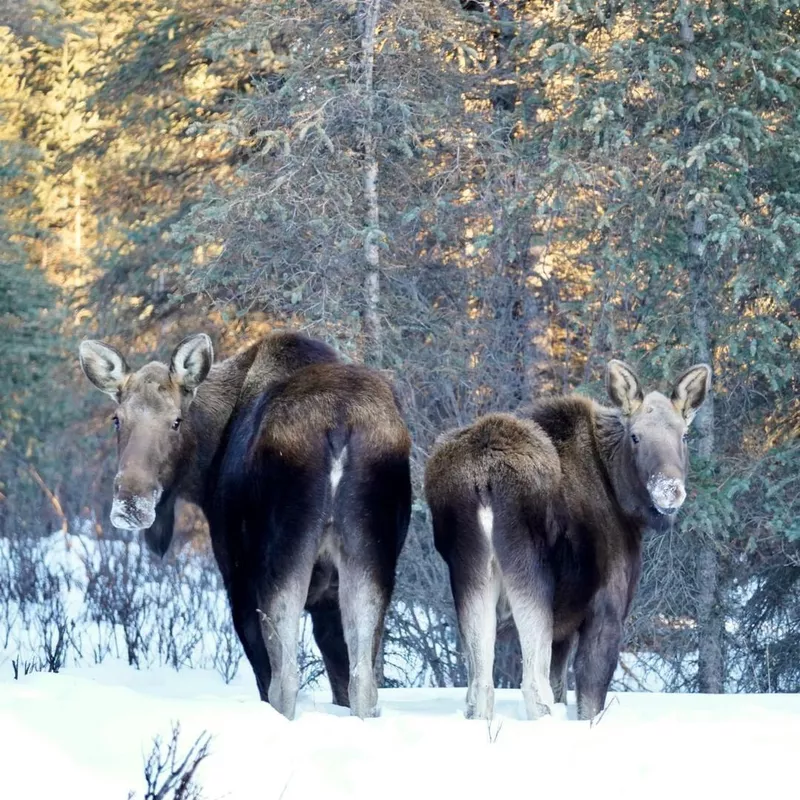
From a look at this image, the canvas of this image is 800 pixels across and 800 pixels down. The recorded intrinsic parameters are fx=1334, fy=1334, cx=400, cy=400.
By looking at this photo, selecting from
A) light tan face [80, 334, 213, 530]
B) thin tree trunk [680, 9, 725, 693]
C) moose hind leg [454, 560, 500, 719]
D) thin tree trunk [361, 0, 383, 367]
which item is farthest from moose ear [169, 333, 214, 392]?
thin tree trunk [680, 9, 725, 693]

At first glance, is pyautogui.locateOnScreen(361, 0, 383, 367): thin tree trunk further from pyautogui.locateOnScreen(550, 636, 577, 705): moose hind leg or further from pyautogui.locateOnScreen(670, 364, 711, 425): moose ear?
pyautogui.locateOnScreen(550, 636, 577, 705): moose hind leg

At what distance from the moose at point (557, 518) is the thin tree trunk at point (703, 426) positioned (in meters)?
3.81

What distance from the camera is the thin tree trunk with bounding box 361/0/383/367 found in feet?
41.5

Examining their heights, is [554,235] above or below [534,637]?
above

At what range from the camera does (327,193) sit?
1268 cm

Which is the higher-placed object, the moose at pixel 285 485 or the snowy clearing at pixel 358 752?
the moose at pixel 285 485

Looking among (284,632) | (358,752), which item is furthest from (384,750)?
(284,632)

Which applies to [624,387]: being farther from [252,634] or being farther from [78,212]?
[78,212]

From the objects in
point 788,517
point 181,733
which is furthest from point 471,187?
point 181,733

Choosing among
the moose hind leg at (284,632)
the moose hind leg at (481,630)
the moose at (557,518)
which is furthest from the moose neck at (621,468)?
the moose hind leg at (284,632)

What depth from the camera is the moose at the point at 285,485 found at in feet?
25.3

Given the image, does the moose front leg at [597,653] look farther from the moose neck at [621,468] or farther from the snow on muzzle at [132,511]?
the snow on muzzle at [132,511]

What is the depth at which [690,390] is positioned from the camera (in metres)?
8.76

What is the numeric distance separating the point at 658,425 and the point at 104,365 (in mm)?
3592
